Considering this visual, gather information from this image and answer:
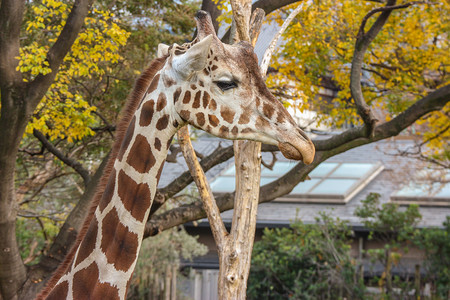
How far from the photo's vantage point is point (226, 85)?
346cm

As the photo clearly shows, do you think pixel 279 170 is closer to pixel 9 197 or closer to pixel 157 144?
pixel 9 197

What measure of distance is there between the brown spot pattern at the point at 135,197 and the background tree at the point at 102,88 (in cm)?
364

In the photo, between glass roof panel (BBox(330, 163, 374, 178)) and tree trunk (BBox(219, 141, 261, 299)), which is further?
glass roof panel (BBox(330, 163, 374, 178))

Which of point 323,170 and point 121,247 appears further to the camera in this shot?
point 323,170

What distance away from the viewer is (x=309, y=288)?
13.7m

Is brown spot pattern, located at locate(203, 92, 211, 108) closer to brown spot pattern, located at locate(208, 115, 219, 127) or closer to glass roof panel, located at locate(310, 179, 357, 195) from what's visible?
brown spot pattern, located at locate(208, 115, 219, 127)

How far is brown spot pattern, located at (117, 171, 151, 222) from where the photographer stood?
11.5ft

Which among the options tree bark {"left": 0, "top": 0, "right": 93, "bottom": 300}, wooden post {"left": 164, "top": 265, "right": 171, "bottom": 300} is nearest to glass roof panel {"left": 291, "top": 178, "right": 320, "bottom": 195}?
wooden post {"left": 164, "top": 265, "right": 171, "bottom": 300}

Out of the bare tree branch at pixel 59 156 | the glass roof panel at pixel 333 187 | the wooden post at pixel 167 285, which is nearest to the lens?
the bare tree branch at pixel 59 156

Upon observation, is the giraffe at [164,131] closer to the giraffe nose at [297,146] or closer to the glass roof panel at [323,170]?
the giraffe nose at [297,146]

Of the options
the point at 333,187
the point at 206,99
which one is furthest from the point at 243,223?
the point at 333,187

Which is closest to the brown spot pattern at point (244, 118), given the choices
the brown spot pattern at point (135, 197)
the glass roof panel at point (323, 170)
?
the brown spot pattern at point (135, 197)

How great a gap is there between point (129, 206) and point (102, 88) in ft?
23.6

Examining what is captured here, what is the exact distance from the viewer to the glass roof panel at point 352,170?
1839 centimetres
